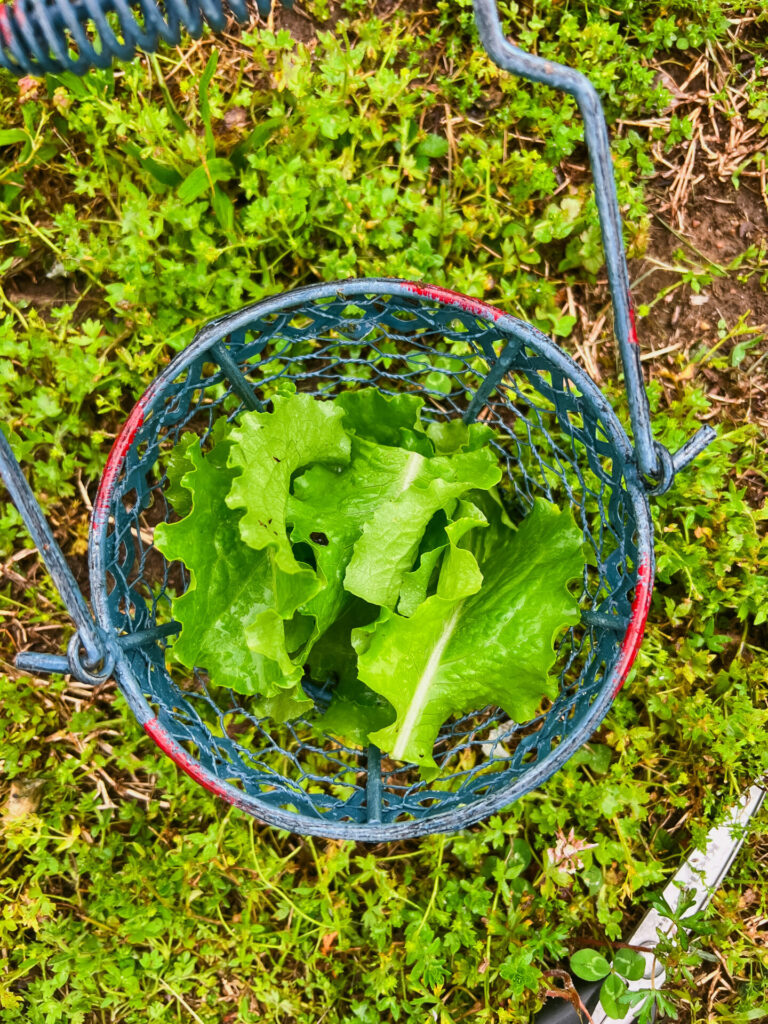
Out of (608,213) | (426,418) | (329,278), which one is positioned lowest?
(426,418)

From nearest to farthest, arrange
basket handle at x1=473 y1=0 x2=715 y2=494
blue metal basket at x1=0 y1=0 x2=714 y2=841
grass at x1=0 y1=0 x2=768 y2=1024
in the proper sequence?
1. basket handle at x1=473 y1=0 x2=715 y2=494
2. blue metal basket at x1=0 y1=0 x2=714 y2=841
3. grass at x1=0 y1=0 x2=768 y2=1024

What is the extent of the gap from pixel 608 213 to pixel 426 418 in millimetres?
1132

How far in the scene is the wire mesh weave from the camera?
5.19ft

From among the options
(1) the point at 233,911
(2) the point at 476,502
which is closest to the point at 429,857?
(1) the point at 233,911

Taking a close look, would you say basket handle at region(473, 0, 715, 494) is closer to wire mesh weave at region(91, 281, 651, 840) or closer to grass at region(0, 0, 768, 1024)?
Result: wire mesh weave at region(91, 281, 651, 840)

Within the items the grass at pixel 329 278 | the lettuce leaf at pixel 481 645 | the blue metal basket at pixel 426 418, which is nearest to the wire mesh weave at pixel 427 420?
the blue metal basket at pixel 426 418

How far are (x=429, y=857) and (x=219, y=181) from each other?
2009mm

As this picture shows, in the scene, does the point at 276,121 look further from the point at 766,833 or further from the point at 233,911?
the point at 766,833

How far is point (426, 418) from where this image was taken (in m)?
2.25

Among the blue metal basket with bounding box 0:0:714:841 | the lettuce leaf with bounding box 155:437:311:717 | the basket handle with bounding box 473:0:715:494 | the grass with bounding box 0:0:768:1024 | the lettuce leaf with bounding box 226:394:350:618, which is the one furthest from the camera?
the grass with bounding box 0:0:768:1024

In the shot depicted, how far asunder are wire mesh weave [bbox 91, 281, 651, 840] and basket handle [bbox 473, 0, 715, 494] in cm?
18

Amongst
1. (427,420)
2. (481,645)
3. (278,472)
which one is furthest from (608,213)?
(427,420)

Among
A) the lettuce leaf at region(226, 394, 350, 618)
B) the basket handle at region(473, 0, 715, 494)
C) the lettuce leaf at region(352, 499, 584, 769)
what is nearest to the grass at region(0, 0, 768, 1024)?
the lettuce leaf at region(352, 499, 584, 769)

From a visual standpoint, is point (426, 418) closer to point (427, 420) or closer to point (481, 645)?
point (427, 420)
